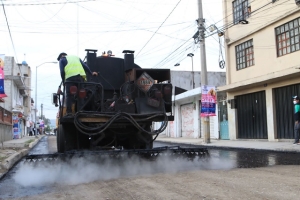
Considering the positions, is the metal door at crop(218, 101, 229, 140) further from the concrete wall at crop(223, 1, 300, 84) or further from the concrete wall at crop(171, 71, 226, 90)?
the concrete wall at crop(171, 71, 226, 90)

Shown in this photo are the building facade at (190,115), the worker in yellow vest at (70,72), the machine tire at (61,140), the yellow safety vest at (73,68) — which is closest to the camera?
the worker in yellow vest at (70,72)

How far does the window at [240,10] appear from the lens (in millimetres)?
17672

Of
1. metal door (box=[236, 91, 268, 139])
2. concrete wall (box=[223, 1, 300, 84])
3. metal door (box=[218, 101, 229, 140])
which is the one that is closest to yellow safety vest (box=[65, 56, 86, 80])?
concrete wall (box=[223, 1, 300, 84])

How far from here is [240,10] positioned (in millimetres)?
18266

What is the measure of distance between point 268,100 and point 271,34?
3277mm

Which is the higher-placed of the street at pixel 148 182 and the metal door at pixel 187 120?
the metal door at pixel 187 120

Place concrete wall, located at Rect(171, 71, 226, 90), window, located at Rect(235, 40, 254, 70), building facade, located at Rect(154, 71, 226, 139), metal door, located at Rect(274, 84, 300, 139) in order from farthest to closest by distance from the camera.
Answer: concrete wall, located at Rect(171, 71, 226, 90) < building facade, located at Rect(154, 71, 226, 139) < window, located at Rect(235, 40, 254, 70) < metal door, located at Rect(274, 84, 300, 139)

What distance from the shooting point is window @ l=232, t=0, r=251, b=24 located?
17672 millimetres

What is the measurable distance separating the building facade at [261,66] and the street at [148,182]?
30.6 feet

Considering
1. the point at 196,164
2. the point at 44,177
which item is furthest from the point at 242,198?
the point at 44,177

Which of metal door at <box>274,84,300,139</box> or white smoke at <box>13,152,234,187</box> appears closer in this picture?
white smoke at <box>13,152,234,187</box>

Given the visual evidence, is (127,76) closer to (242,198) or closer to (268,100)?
(242,198)

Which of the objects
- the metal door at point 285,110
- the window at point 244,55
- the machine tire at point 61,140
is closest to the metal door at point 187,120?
the window at point 244,55

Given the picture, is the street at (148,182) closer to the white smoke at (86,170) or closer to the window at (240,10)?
the white smoke at (86,170)
